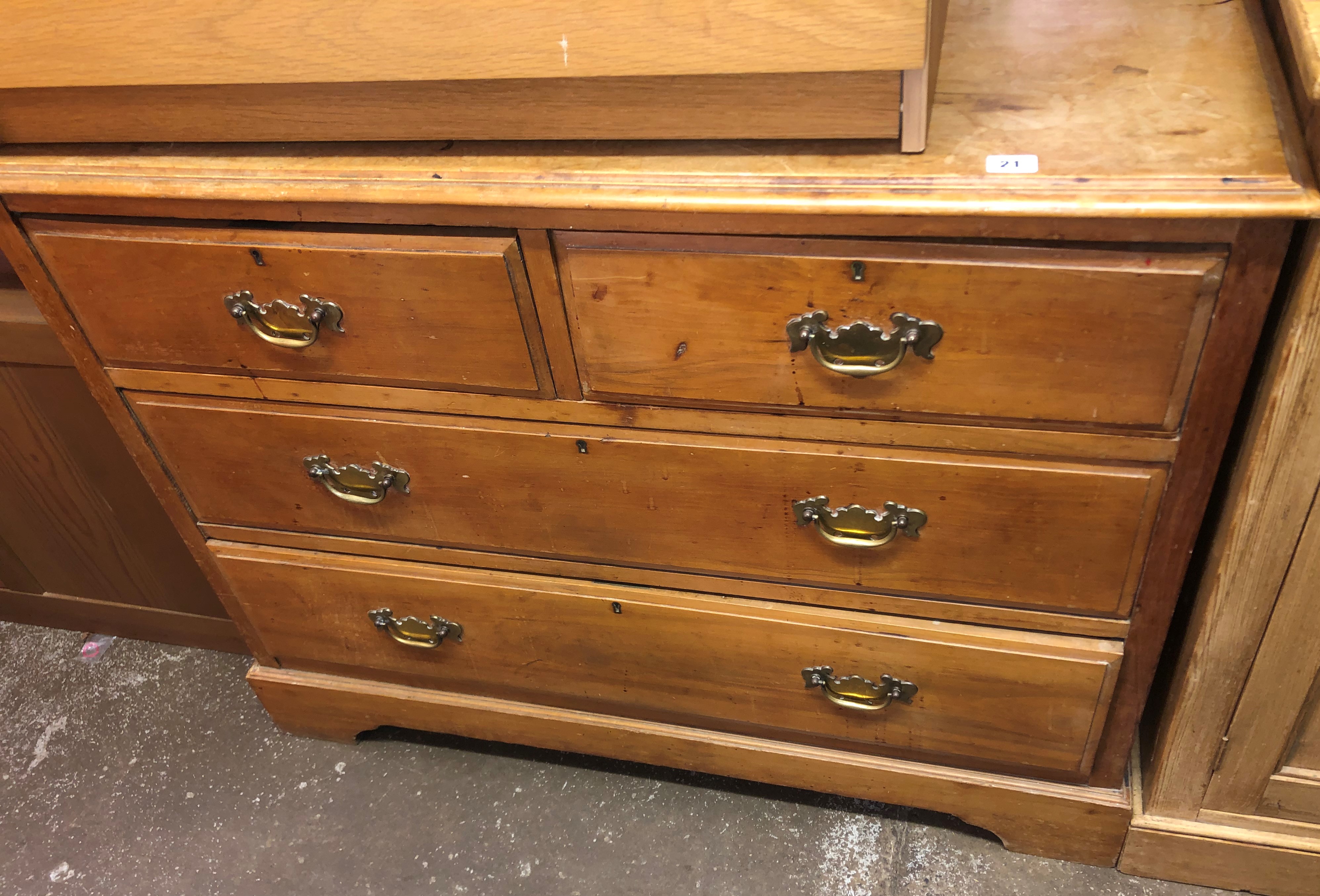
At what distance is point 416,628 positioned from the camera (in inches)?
50.1

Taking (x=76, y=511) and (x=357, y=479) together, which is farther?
(x=76, y=511)

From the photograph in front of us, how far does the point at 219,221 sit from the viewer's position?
958mm

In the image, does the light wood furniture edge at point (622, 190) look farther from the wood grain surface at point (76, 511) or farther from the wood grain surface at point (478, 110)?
the wood grain surface at point (76, 511)

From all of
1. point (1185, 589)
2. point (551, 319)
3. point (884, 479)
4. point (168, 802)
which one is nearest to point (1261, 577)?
point (1185, 589)

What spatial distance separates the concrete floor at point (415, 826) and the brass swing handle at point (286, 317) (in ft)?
2.49

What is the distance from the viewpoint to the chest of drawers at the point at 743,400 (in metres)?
0.78

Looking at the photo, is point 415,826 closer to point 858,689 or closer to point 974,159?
point 858,689

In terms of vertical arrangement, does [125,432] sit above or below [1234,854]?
above

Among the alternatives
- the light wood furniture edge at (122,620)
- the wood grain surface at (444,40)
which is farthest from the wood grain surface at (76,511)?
the wood grain surface at (444,40)

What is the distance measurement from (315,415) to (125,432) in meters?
0.29

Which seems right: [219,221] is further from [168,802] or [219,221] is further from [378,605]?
[168,802]

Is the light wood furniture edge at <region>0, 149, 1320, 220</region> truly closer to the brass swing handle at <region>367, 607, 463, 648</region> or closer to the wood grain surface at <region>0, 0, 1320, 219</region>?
the wood grain surface at <region>0, 0, 1320, 219</region>

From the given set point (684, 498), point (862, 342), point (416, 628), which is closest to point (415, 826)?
point (416, 628)

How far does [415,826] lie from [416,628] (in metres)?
0.33
